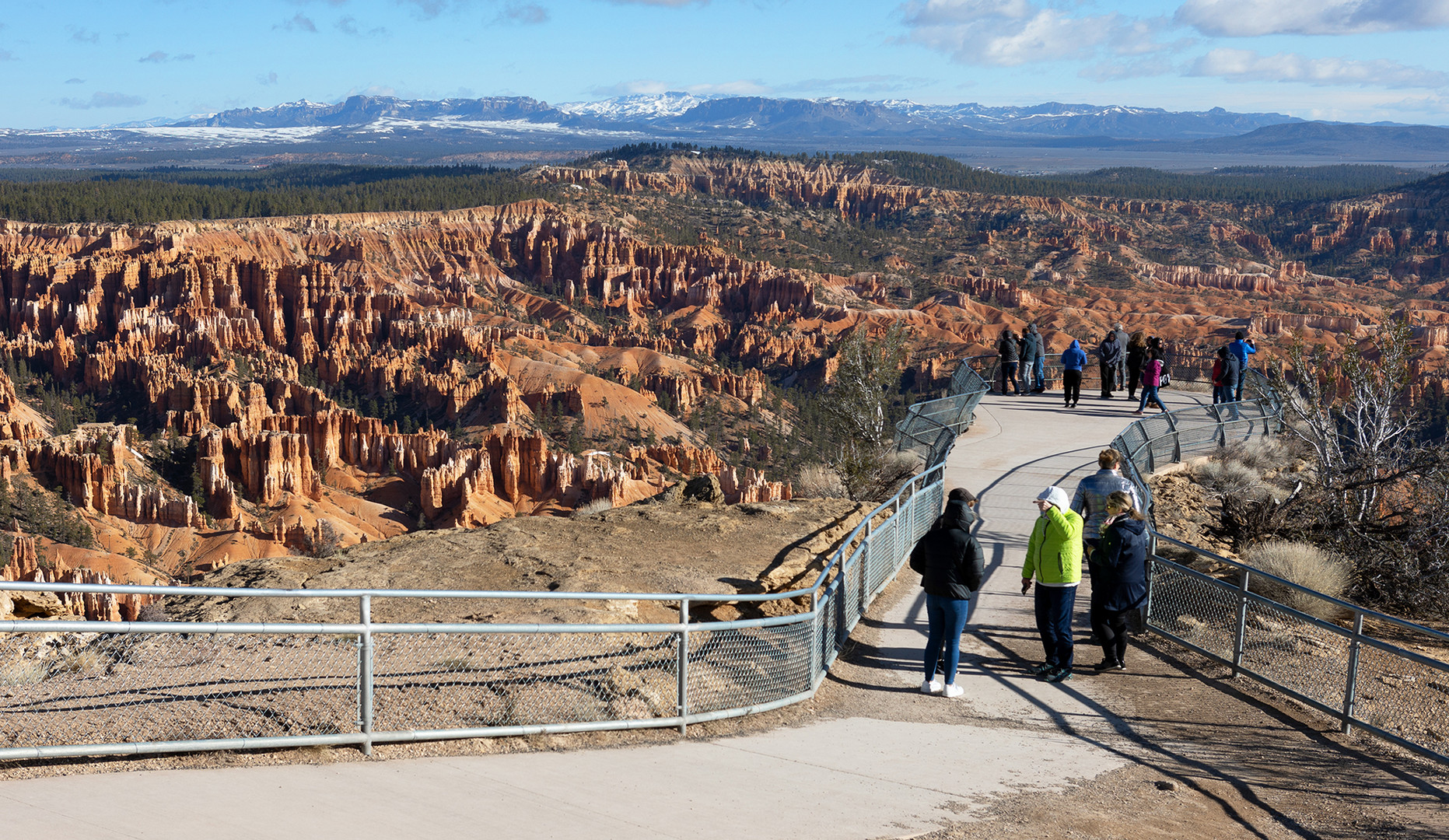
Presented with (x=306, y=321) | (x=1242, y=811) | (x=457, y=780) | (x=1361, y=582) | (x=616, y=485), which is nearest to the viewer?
(x=457, y=780)

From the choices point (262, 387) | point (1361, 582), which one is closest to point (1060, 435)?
point (1361, 582)

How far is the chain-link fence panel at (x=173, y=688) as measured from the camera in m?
6.45

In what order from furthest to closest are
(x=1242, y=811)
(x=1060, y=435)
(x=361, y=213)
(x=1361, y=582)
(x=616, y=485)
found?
(x=361, y=213), (x=616, y=485), (x=1060, y=435), (x=1361, y=582), (x=1242, y=811)

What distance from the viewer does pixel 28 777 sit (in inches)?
222

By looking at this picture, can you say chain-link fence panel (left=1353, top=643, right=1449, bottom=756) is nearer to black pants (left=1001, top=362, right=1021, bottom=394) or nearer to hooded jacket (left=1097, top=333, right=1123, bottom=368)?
hooded jacket (left=1097, top=333, right=1123, bottom=368)

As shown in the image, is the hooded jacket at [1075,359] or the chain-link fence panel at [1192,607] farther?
the hooded jacket at [1075,359]

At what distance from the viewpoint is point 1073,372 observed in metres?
22.5

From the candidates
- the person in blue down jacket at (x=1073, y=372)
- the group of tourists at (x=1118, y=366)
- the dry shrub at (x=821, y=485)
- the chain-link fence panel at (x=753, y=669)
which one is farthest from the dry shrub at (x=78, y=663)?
the person in blue down jacket at (x=1073, y=372)

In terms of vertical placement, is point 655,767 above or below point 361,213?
below

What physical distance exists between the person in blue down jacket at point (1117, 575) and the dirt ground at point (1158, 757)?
40 cm

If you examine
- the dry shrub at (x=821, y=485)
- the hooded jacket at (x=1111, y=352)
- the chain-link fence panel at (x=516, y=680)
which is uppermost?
the hooded jacket at (x=1111, y=352)

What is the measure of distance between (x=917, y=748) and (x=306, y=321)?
91.4 meters

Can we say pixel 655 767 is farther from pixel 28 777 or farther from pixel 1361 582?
pixel 1361 582

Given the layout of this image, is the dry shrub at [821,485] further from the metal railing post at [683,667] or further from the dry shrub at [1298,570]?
the metal railing post at [683,667]
